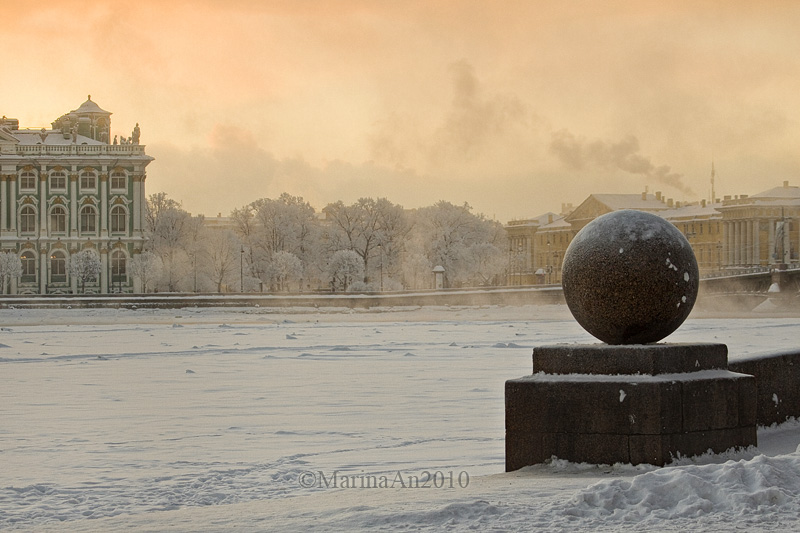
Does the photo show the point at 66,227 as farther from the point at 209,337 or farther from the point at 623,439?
the point at 623,439

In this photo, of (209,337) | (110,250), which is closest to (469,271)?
(110,250)

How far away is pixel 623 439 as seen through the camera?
8.95 meters

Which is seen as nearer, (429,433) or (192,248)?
(429,433)

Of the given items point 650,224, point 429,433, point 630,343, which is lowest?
point 429,433

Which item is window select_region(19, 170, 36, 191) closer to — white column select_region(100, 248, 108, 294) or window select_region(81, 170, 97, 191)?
window select_region(81, 170, 97, 191)

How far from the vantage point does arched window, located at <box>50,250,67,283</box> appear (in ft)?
282

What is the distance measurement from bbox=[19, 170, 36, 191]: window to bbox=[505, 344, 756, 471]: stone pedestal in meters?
82.4

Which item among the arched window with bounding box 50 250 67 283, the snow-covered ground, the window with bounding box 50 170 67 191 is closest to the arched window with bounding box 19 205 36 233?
the window with bounding box 50 170 67 191

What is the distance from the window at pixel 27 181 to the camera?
3423 inches

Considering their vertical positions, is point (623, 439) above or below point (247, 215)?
below

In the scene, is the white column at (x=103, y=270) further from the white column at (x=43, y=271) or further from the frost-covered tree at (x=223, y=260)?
the frost-covered tree at (x=223, y=260)

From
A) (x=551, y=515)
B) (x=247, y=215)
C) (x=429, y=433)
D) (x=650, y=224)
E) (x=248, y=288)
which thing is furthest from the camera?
(x=247, y=215)

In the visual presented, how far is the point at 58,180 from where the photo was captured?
87188mm

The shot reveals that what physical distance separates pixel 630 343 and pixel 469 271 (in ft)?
308
